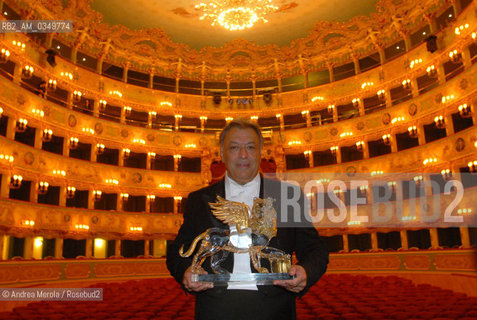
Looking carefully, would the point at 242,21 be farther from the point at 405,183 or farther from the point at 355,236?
the point at 355,236

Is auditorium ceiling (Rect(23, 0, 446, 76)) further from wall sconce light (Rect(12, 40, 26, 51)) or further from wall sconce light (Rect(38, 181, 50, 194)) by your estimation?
wall sconce light (Rect(38, 181, 50, 194))

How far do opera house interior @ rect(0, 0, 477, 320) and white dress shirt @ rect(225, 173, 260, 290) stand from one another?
43.5 ft

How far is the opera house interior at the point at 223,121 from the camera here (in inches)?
705

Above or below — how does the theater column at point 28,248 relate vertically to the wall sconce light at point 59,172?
below

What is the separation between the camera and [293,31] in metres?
25.6

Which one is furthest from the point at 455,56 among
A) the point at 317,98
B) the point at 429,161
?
the point at 317,98

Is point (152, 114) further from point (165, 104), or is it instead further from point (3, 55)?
point (3, 55)

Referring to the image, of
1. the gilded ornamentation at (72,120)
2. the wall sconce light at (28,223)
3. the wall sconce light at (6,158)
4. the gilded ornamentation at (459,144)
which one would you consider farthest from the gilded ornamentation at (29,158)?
the gilded ornamentation at (459,144)

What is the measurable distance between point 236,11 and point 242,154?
2196cm

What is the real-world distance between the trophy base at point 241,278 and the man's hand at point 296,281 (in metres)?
0.04

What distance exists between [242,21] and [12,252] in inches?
777

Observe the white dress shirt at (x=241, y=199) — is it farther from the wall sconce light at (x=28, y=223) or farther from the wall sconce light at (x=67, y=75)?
the wall sconce light at (x=67, y=75)

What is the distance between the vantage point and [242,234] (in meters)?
2.27

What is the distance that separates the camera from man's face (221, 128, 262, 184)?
233cm
